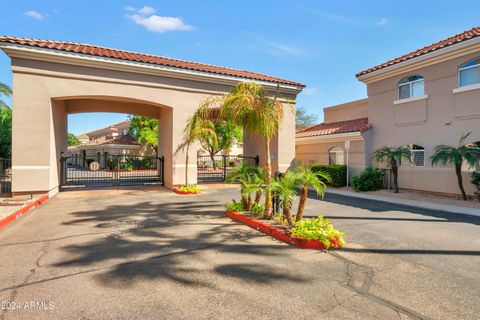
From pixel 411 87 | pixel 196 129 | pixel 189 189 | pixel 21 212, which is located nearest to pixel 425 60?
pixel 411 87

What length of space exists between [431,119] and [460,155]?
9.63ft

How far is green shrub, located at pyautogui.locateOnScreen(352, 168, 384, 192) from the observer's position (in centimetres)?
1478

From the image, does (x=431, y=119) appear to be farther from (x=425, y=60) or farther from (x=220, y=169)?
(x=220, y=169)

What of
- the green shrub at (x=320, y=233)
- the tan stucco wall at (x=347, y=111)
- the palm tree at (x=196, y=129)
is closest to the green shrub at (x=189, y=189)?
the palm tree at (x=196, y=129)

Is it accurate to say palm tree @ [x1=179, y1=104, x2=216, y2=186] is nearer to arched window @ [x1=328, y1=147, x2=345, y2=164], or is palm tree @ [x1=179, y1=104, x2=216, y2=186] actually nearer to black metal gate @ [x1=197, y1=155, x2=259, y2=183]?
black metal gate @ [x1=197, y1=155, x2=259, y2=183]

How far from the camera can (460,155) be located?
37.2ft

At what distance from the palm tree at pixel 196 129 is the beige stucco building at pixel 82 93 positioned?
29 cm

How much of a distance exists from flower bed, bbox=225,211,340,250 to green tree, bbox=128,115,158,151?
93.0ft

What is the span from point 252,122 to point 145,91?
797 centimetres

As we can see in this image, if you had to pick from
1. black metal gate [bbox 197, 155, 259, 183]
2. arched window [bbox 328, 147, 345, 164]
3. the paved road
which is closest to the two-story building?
arched window [bbox 328, 147, 345, 164]

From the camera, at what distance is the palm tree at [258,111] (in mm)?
7309

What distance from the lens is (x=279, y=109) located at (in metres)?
7.55

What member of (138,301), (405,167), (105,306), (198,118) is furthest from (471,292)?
(405,167)

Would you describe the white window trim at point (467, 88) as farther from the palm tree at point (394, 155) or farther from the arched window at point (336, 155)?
the arched window at point (336, 155)
